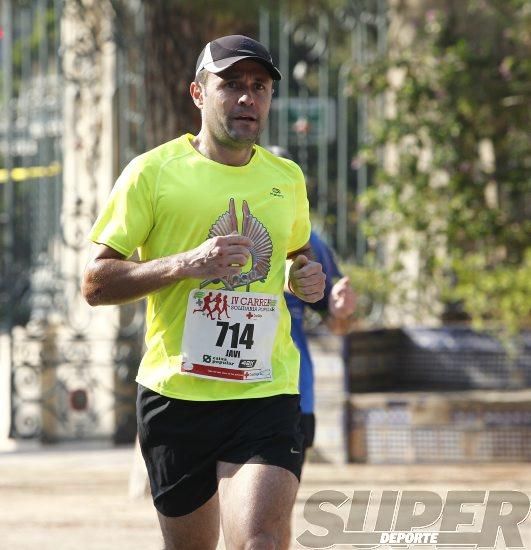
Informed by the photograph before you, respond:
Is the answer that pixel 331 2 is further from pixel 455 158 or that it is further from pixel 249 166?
pixel 249 166

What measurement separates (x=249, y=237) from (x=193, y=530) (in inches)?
34.8

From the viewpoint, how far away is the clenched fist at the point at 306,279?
4.78 m

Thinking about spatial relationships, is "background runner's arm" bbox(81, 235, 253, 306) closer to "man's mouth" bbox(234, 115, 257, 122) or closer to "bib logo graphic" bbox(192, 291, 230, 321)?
"bib logo graphic" bbox(192, 291, 230, 321)

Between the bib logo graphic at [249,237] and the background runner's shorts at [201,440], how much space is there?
0.35m

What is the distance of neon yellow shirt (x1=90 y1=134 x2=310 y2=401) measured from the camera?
4.66 meters

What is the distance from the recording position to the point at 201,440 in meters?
4.69

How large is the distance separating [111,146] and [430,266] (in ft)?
9.06

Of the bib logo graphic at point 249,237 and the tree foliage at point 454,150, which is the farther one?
the tree foliage at point 454,150

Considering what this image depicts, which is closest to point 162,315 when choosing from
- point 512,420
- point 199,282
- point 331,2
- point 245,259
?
point 199,282

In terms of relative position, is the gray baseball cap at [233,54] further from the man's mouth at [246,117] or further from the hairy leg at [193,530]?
the hairy leg at [193,530]

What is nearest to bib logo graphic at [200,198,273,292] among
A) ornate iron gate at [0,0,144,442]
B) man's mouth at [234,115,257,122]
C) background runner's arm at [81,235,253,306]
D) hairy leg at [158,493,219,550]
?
background runner's arm at [81,235,253,306]

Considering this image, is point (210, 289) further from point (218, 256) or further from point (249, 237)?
point (218, 256)

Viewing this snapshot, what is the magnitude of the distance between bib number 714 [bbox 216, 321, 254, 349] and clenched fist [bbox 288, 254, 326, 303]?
19 centimetres

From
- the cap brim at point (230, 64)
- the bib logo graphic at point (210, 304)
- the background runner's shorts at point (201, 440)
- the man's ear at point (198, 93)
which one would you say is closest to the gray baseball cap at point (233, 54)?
the cap brim at point (230, 64)
